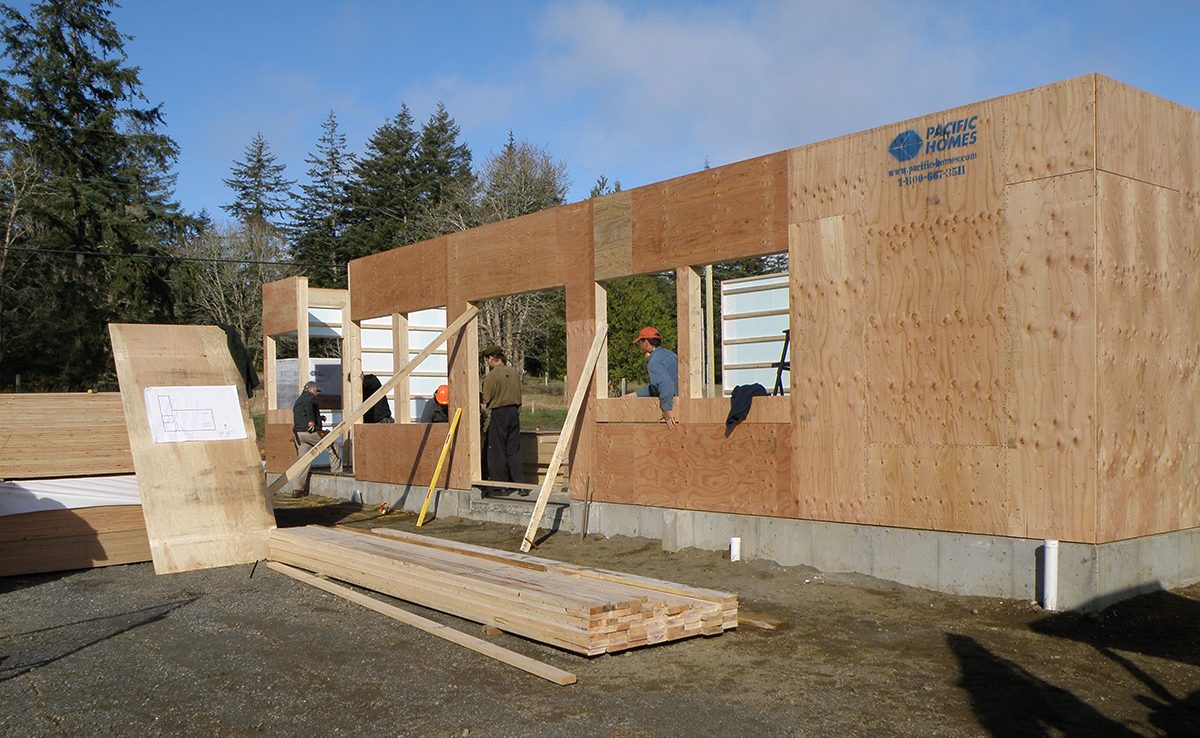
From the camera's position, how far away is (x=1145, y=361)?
7.95 meters

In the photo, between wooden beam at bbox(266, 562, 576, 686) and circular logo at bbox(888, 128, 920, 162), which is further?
circular logo at bbox(888, 128, 920, 162)

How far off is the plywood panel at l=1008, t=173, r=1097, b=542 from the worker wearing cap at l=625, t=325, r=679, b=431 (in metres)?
3.75

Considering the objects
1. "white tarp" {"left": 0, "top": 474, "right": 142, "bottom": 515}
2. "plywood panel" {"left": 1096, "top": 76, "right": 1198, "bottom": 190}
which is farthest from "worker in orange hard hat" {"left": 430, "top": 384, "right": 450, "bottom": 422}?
"plywood panel" {"left": 1096, "top": 76, "right": 1198, "bottom": 190}

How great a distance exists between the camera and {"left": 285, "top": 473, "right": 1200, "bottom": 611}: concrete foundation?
752 cm

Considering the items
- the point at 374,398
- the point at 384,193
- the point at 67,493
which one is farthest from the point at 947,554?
the point at 384,193

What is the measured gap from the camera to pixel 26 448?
10.3 m

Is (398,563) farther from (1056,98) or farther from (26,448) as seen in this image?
(1056,98)

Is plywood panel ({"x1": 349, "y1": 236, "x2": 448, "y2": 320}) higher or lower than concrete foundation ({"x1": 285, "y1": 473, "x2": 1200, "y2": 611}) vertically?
higher

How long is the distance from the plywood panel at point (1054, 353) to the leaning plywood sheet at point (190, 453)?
23.5 ft

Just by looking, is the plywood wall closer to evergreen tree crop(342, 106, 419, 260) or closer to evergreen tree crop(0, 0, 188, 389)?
evergreen tree crop(0, 0, 188, 389)

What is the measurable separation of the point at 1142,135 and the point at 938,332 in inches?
82.4

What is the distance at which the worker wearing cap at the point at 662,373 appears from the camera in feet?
35.5

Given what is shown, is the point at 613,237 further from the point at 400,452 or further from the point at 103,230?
the point at 103,230

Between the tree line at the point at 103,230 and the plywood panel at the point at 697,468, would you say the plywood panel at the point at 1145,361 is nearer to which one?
the plywood panel at the point at 697,468
